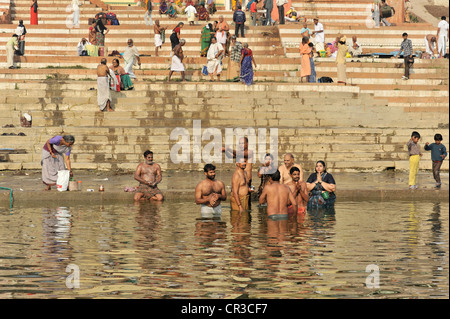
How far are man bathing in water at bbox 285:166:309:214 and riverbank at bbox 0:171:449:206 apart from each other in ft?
6.08

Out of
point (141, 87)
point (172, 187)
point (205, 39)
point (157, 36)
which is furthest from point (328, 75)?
point (172, 187)

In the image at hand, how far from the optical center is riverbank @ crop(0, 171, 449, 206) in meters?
16.7

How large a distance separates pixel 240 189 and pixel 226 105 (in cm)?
786

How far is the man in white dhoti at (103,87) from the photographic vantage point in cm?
2259

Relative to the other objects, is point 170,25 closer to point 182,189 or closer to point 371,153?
point 371,153

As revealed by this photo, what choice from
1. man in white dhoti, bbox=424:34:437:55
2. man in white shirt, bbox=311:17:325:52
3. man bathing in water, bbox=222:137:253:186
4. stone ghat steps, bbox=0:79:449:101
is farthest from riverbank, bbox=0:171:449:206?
man in white dhoti, bbox=424:34:437:55

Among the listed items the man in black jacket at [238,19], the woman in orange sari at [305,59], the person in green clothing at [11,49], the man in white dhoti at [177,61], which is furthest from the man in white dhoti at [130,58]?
the woman in orange sari at [305,59]

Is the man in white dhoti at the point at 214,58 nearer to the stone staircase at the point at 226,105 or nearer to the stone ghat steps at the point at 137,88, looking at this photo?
the stone staircase at the point at 226,105

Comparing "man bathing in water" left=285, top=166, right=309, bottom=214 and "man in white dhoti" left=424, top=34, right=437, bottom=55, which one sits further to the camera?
"man in white dhoti" left=424, top=34, right=437, bottom=55

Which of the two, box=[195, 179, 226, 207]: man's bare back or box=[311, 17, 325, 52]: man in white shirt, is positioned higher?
box=[311, 17, 325, 52]: man in white shirt

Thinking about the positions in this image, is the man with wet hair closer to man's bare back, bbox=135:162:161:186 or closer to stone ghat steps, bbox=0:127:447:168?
man's bare back, bbox=135:162:161:186

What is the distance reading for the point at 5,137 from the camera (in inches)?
839

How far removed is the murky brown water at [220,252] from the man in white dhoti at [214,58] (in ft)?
30.4
